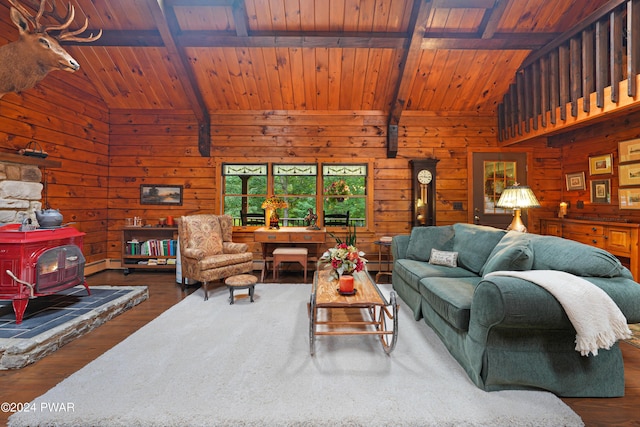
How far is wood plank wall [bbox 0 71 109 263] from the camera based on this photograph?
141 inches

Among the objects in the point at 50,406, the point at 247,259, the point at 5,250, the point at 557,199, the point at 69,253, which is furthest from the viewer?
the point at 557,199

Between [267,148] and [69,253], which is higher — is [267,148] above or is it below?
above

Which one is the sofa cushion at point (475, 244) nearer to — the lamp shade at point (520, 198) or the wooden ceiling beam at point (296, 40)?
the lamp shade at point (520, 198)

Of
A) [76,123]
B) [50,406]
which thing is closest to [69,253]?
[50,406]

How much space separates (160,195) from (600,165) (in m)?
7.34

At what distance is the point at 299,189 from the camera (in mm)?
5539

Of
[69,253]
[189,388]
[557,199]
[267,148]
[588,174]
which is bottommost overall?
[189,388]

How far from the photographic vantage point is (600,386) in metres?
1.77

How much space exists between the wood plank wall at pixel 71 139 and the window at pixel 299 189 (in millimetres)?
2117

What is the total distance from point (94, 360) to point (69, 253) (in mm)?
1472

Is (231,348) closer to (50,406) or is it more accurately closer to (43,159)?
(50,406)

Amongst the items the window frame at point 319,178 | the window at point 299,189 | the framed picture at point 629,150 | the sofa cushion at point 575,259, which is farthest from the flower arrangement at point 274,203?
the framed picture at point 629,150

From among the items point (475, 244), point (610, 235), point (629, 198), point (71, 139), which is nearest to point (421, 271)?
point (475, 244)

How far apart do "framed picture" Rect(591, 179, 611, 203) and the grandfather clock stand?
2.45 meters
